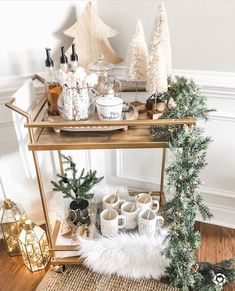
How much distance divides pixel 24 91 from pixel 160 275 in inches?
36.7

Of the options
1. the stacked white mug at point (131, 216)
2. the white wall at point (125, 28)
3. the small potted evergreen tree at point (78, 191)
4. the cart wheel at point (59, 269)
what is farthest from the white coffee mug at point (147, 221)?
the white wall at point (125, 28)

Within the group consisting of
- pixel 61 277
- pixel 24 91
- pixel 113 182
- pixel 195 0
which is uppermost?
pixel 195 0

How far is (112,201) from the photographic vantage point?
1.42 meters

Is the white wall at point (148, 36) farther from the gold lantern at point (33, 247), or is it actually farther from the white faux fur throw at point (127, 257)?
the white faux fur throw at point (127, 257)

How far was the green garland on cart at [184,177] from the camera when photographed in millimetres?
940

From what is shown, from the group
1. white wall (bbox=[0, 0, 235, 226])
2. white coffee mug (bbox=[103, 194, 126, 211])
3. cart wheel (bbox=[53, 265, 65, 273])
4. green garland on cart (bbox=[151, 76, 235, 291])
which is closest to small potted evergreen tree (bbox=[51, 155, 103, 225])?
white coffee mug (bbox=[103, 194, 126, 211])

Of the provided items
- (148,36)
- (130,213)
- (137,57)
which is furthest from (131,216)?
(148,36)

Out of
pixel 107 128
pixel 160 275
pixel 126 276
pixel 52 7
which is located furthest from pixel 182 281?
pixel 52 7

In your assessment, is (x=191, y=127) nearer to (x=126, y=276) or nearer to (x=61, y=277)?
(x=126, y=276)

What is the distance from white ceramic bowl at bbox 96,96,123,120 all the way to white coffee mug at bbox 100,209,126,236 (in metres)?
0.51

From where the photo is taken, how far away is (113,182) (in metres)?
1.73

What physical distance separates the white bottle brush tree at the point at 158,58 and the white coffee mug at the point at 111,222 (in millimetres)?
572

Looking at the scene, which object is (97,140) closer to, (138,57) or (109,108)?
(109,108)

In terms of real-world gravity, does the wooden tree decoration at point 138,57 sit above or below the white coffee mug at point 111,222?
above
